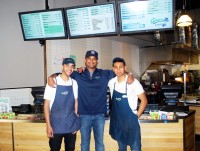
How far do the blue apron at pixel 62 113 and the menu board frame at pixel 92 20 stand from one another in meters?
1.23

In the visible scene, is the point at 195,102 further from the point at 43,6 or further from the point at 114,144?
the point at 43,6

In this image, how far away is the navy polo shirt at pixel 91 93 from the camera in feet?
10.0

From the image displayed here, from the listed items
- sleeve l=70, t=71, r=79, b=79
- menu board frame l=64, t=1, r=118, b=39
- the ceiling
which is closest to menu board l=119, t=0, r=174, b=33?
menu board frame l=64, t=1, r=118, b=39

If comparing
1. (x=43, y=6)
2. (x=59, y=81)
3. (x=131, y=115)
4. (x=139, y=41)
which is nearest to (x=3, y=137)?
(x=59, y=81)

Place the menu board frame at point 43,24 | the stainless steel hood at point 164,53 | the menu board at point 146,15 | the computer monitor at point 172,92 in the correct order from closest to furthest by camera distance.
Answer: the menu board at point 146,15 → the computer monitor at point 172,92 → the menu board frame at point 43,24 → the stainless steel hood at point 164,53

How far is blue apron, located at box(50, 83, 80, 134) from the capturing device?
2906mm

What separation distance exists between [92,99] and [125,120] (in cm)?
47

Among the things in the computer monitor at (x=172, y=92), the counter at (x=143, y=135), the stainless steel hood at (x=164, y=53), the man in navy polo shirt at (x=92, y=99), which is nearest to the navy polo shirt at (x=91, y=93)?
the man in navy polo shirt at (x=92, y=99)

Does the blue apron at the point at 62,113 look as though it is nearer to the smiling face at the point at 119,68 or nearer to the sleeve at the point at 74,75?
the sleeve at the point at 74,75

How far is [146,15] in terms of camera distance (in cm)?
356

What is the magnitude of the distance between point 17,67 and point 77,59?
1340 mm

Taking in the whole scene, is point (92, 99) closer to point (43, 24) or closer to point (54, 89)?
point (54, 89)

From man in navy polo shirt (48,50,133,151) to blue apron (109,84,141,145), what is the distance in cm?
20

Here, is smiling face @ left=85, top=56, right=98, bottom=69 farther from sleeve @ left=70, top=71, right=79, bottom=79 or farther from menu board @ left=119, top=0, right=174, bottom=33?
menu board @ left=119, top=0, right=174, bottom=33
